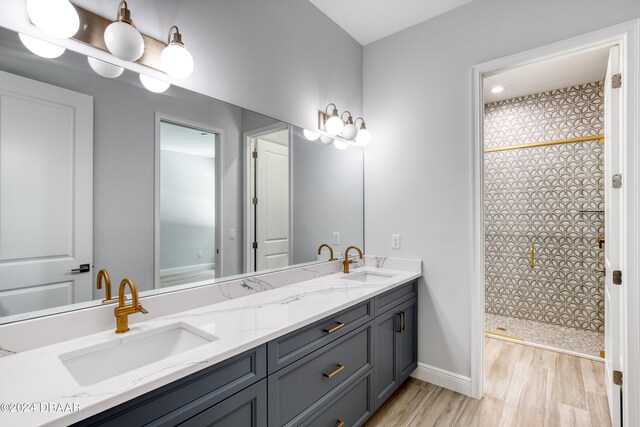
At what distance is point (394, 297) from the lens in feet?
6.71

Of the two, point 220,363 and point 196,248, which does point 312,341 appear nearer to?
point 220,363

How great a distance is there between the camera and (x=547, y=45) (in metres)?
1.85

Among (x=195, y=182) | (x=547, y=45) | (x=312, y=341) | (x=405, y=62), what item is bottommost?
(x=312, y=341)

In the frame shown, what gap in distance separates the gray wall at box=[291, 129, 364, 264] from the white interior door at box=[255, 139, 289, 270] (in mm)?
81

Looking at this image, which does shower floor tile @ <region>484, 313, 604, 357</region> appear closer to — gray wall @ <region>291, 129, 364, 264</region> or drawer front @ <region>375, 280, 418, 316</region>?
drawer front @ <region>375, 280, 418, 316</region>

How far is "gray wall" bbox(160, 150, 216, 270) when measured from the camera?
1376 mm

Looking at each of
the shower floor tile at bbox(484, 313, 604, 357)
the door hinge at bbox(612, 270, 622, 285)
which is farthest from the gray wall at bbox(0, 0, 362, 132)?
the shower floor tile at bbox(484, 313, 604, 357)

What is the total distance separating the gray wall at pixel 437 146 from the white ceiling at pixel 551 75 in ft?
2.43

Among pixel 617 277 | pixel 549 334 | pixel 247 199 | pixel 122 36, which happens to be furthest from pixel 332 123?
pixel 549 334

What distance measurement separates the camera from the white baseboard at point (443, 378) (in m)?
2.13

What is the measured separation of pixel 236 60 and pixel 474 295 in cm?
205

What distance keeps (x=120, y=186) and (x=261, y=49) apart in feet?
3.70

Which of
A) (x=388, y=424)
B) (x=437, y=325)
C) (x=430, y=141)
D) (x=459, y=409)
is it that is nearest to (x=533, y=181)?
(x=430, y=141)

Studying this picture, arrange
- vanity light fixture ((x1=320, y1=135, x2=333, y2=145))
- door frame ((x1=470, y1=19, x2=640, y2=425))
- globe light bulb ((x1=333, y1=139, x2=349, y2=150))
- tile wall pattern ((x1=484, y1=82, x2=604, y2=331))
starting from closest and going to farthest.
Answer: door frame ((x1=470, y1=19, x2=640, y2=425)) → vanity light fixture ((x1=320, y1=135, x2=333, y2=145)) → globe light bulb ((x1=333, y1=139, x2=349, y2=150)) → tile wall pattern ((x1=484, y1=82, x2=604, y2=331))
